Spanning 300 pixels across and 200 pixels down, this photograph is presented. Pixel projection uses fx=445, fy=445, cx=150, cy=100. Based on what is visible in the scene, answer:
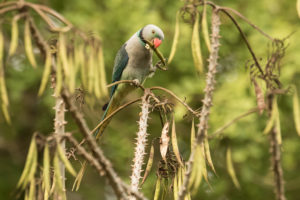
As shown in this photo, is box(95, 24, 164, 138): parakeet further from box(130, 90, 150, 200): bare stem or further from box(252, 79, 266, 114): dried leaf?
box(252, 79, 266, 114): dried leaf

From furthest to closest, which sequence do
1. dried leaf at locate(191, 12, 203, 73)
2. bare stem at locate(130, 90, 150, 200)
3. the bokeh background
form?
the bokeh background < bare stem at locate(130, 90, 150, 200) < dried leaf at locate(191, 12, 203, 73)

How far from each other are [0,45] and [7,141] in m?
6.86

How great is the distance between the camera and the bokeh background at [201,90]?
561 cm

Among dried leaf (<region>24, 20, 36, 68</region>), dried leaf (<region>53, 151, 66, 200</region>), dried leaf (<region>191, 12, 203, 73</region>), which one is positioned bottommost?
dried leaf (<region>53, 151, 66, 200</region>)

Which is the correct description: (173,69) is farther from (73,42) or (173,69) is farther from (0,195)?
(73,42)

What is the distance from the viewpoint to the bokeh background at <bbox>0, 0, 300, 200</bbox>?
5.61 meters

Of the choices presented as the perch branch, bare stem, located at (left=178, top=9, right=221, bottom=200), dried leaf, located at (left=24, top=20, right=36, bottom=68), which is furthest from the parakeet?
dried leaf, located at (left=24, top=20, right=36, bottom=68)

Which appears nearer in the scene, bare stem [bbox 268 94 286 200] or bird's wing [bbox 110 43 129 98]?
bare stem [bbox 268 94 286 200]

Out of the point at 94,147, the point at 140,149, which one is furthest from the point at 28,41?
the point at 140,149

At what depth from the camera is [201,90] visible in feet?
19.2

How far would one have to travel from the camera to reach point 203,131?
4.28 ft

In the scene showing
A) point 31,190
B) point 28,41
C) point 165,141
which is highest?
point 28,41

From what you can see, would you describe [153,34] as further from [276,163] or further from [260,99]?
[276,163]

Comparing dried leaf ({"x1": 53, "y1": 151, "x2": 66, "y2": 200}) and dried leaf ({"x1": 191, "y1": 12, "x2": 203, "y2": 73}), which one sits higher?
dried leaf ({"x1": 191, "y1": 12, "x2": 203, "y2": 73})
